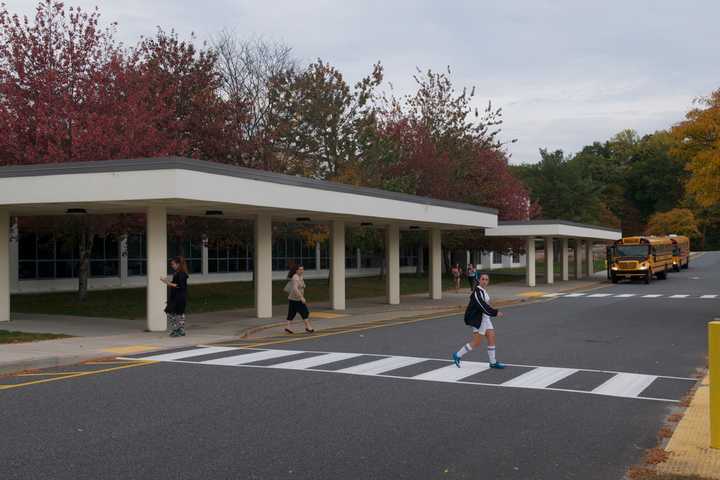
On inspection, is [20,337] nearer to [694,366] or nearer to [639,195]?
[694,366]

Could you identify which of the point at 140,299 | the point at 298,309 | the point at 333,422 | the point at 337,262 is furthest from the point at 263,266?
the point at 333,422

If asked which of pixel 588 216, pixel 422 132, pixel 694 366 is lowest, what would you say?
pixel 694 366

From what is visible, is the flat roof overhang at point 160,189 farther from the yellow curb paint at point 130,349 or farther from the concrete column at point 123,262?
the concrete column at point 123,262

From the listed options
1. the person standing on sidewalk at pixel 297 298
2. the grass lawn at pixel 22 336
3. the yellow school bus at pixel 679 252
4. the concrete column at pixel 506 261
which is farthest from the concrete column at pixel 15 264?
the concrete column at pixel 506 261

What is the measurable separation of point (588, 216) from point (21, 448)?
235ft

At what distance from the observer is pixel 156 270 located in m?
20.2

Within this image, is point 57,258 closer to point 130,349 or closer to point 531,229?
point 130,349

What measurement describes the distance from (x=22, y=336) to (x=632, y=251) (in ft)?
138

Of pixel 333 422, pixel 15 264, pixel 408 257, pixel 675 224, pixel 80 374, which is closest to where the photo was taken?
pixel 333 422

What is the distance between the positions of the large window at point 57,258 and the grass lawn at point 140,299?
1.88 meters

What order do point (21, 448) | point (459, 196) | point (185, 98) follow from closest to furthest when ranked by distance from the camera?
point (21, 448)
point (185, 98)
point (459, 196)

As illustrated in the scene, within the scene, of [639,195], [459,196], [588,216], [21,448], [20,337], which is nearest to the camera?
[21,448]

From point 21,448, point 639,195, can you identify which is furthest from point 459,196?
point 639,195

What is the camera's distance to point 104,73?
28766mm
